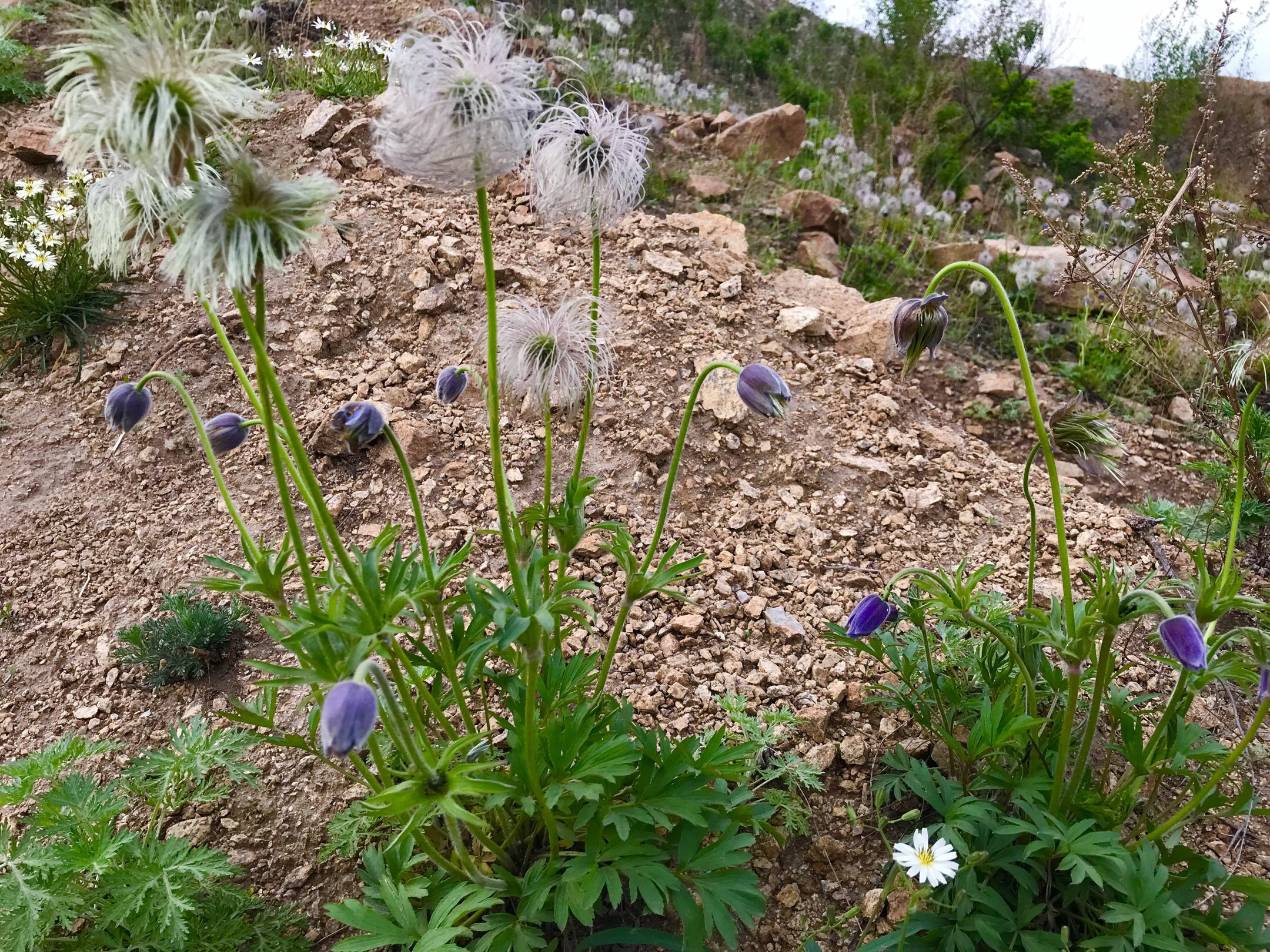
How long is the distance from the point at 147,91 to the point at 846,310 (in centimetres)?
369

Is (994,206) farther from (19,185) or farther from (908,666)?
(19,185)

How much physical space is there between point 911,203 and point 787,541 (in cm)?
437

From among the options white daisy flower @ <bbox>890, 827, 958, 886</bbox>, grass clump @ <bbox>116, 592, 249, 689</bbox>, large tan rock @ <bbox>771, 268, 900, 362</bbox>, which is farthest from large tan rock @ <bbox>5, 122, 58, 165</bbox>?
white daisy flower @ <bbox>890, 827, 958, 886</bbox>

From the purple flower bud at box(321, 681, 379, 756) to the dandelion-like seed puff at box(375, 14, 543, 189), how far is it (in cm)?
88

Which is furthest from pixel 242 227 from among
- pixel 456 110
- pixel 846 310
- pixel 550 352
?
pixel 846 310

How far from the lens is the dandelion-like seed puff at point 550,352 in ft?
6.29

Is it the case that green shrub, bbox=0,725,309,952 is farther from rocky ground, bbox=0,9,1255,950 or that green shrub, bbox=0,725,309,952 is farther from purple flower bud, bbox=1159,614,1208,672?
purple flower bud, bbox=1159,614,1208,672

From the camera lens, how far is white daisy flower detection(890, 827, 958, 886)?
1713mm

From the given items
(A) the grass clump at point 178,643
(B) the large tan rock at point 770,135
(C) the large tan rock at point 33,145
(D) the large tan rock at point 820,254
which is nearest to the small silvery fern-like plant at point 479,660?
(A) the grass clump at point 178,643

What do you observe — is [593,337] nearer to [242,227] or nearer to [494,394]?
[494,394]

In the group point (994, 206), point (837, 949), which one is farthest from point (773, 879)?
point (994, 206)

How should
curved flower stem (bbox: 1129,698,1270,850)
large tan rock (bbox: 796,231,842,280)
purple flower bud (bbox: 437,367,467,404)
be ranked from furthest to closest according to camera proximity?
1. large tan rock (bbox: 796,231,842,280)
2. purple flower bud (bbox: 437,367,467,404)
3. curved flower stem (bbox: 1129,698,1270,850)

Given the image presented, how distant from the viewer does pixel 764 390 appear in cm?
182

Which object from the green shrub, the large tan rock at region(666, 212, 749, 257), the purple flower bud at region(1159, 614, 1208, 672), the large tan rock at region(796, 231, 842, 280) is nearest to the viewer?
the purple flower bud at region(1159, 614, 1208, 672)
